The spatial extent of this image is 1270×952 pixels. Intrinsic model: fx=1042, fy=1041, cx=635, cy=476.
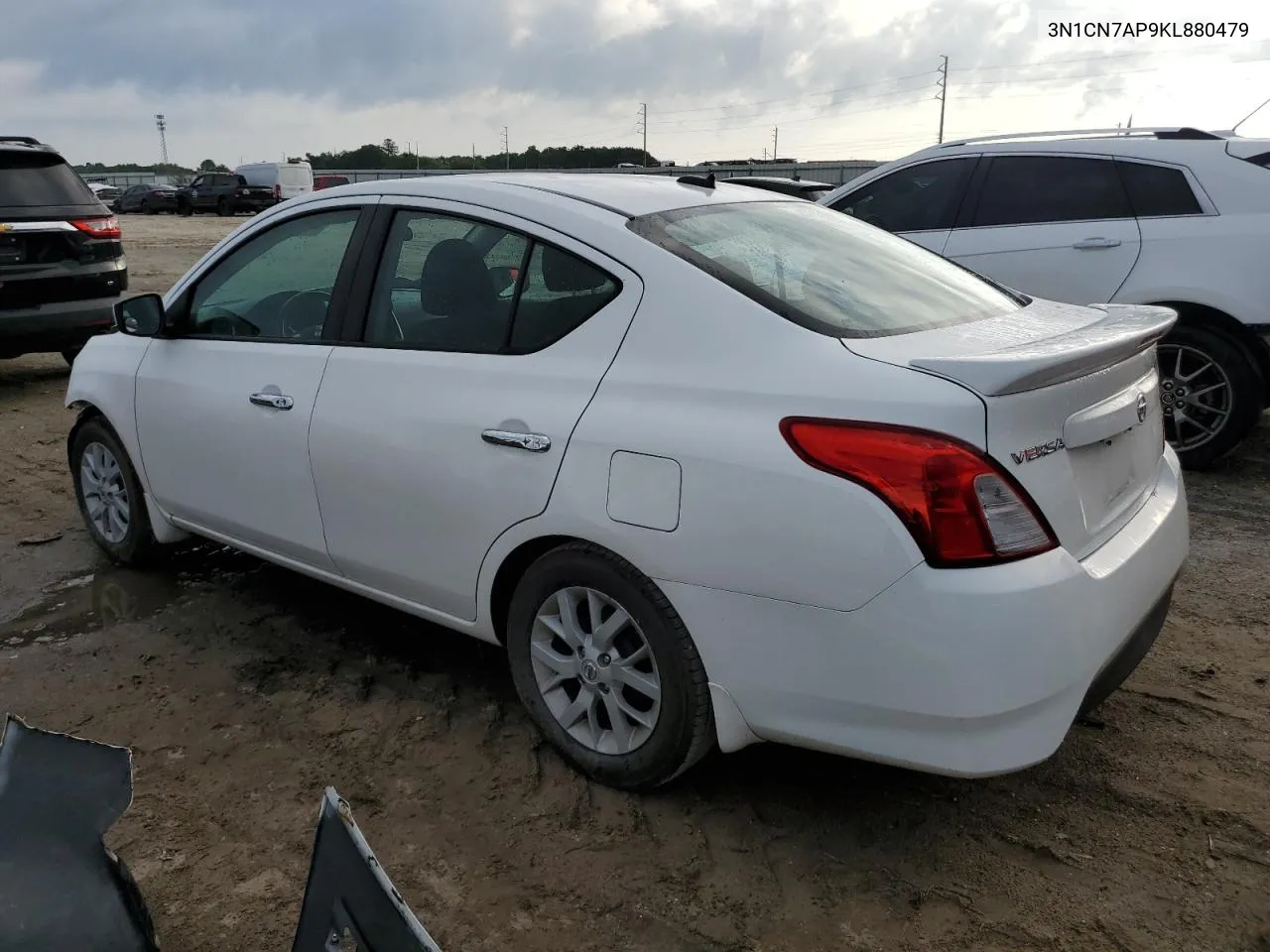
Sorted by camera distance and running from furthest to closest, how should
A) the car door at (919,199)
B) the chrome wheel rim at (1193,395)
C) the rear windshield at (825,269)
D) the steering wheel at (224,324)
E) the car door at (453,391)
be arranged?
the car door at (919,199) < the chrome wheel rim at (1193,395) < the steering wheel at (224,324) < the car door at (453,391) < the rear windshield at (825,269)

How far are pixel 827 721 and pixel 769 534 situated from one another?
452 millimetres

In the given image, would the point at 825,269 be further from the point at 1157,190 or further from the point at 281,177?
the point at 281,177

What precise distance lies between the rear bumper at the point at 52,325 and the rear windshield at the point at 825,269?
6.23 meters

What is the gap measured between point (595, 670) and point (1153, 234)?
15.2 ft

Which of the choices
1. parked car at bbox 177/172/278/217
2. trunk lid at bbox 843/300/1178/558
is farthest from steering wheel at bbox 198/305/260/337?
parked car at bbox 177/172/278/217

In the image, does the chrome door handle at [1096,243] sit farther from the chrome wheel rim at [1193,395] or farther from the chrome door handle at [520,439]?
the chrome door handle at [520,439]

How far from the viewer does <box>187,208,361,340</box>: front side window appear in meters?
3.52

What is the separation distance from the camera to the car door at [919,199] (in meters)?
6.51

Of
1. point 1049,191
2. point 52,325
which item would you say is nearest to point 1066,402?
point 1049,191

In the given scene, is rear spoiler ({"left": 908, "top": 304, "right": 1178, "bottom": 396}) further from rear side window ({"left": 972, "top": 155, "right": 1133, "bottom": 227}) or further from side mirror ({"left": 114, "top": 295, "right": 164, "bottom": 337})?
rear side window ({"left": 972, "top": 155, "right": 1133, "bottom": 227})

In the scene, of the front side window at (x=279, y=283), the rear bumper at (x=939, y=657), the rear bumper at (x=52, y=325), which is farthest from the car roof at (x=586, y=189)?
the rear bumper at (x=52, y=325)

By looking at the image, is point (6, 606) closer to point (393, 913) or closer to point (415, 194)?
point (415, 194)

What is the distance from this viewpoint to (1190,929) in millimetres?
2301

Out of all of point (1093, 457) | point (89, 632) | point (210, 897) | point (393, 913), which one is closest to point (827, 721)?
point (1093, 457)
